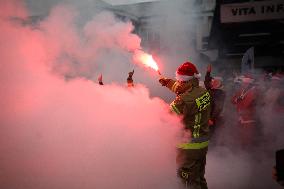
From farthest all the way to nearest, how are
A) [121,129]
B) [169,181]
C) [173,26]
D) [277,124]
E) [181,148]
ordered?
[173,26] → [277,124] → [121,129] → [169,181] → [181,148]

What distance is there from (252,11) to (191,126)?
5.80 metres

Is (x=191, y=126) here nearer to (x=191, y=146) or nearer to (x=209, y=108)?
(x=191, y=146)

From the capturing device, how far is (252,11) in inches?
357

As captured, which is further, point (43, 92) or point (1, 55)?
point (43, 92)

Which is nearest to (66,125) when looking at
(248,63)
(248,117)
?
(248,117)

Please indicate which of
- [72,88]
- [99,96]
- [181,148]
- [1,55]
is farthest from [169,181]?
[1,55]

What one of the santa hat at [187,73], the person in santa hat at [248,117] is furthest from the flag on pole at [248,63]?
the santa hat at [187,73]

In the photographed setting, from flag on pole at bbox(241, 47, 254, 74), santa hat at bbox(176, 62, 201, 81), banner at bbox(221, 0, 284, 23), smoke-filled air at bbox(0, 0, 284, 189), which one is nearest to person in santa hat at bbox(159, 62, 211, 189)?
santa hat at bbox(176, 62, 201, 81)

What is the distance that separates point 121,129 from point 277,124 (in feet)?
12.9

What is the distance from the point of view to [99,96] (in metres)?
5.51

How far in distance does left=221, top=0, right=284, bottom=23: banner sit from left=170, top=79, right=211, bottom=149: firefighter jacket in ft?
17.4

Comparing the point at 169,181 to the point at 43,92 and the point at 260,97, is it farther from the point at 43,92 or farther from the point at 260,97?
the point at 260,97

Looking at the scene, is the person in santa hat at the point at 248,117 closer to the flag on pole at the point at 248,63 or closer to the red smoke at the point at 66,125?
the red smoke at the point at 66,125

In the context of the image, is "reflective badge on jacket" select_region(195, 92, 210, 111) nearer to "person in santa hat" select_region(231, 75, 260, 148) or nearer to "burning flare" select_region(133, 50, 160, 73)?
"burning flare" select_region(133, 50, 160, 73)
